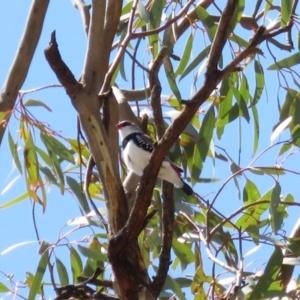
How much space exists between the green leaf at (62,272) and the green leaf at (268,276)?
1.80ft

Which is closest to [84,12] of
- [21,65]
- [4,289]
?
[21,65]

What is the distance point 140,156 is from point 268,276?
0.49 meters

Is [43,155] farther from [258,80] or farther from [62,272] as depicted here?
[258,80]

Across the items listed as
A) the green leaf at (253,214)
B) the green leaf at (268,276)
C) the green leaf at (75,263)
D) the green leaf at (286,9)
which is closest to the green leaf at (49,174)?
the green leaf at (75,263)

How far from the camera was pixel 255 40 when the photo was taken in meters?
1.48

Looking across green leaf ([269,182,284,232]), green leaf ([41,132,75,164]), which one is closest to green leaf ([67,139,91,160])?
green leaf ([41,132,75,164])

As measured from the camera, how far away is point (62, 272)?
7.20ft

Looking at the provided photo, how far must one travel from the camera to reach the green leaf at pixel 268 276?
1.97m

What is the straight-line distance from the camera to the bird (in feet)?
6.61

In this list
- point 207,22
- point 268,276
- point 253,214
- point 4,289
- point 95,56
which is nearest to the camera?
point 95,56

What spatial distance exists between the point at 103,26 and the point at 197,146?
0.50m

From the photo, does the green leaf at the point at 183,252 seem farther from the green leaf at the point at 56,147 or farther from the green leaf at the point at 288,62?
the green leaf at the point at 288,62

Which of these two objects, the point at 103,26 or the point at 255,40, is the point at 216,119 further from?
the point at 255,40

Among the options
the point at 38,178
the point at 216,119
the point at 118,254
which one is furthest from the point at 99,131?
the point at 216,119
